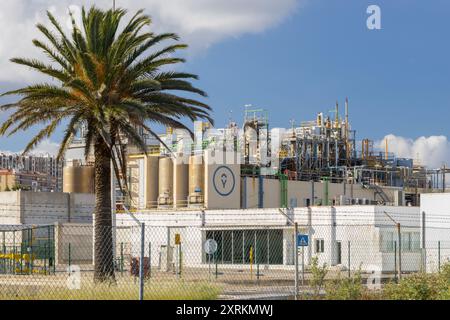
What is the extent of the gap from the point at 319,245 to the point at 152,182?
2297 cm

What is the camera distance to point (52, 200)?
232 feet

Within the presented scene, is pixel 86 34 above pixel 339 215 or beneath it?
above

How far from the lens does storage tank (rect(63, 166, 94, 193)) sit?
79125mm

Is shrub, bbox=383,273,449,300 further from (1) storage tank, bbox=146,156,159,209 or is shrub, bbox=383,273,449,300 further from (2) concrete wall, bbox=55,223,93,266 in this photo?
(1) storage tank, bbox=146,156,159,209

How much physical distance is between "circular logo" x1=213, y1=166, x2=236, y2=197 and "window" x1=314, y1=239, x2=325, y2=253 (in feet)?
50.8

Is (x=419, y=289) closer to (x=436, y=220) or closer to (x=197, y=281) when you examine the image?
(x=197, y=281)

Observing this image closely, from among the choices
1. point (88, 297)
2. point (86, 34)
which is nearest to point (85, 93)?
point (86, 34)

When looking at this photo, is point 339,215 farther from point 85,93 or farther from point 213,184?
point 85,93

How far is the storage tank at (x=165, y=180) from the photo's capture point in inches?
2702

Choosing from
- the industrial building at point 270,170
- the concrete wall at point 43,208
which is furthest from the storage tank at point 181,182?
the concrete wall at point 43,208

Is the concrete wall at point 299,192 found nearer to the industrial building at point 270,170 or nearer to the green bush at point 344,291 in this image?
the industrial building at point 270,170

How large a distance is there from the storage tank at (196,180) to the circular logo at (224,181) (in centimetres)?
110

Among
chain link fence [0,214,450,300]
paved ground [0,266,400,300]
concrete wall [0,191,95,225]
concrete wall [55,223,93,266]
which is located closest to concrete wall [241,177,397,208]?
chain link fence [0,214,450,300]
